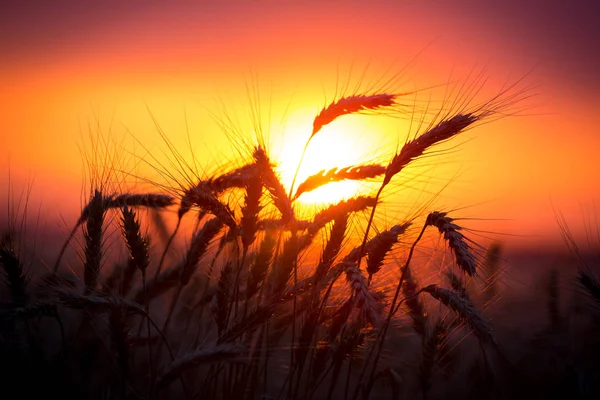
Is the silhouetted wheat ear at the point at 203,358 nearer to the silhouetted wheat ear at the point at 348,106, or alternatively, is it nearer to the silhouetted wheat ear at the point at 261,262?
the silhouetted wheat ear at the point at 261,262

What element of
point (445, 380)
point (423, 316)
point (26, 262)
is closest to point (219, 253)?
point (26, 262)

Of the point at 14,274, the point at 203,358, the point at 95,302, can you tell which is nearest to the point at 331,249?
the point at 203,358

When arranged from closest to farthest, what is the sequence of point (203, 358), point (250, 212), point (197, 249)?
1. point (203, 358)
2. point (250, 212)
3. point (197, 249)

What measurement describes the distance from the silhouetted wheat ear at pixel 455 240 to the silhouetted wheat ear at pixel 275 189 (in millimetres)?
811

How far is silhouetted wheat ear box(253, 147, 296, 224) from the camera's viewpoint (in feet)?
9.44

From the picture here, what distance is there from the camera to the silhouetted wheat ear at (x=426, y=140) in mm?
2799

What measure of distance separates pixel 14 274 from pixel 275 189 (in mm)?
1735

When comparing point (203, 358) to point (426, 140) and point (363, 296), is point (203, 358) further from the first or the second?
point (426, 140)

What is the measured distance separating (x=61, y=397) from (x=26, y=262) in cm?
99

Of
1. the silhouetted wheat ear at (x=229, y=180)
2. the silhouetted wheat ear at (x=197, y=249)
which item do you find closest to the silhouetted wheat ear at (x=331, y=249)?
the silhouetted wheat ear at (x=229, y=180)

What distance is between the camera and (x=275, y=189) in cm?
292

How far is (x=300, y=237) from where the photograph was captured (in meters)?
3.13

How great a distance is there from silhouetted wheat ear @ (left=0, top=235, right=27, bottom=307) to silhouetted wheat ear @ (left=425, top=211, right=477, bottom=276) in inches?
100

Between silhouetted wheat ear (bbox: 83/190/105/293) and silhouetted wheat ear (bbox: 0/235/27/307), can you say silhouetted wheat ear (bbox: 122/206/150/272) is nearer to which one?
silhouetted wheat ear (bbox: 83/190/105/293)
